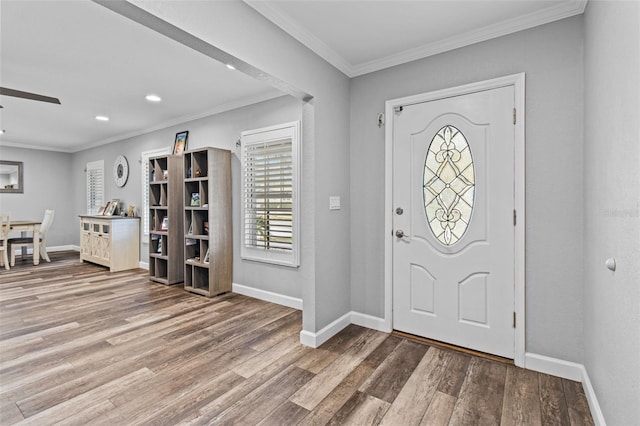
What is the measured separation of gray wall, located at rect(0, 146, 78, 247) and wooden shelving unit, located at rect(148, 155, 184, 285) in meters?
4.78

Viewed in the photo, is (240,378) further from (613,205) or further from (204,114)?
(204,114)

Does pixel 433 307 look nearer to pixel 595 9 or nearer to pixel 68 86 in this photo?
pixel 595 9

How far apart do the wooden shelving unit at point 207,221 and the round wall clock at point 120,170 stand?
2409 mm

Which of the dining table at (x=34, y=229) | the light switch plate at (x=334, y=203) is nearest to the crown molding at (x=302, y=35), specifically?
the light switch plate at (x=334, y=203)

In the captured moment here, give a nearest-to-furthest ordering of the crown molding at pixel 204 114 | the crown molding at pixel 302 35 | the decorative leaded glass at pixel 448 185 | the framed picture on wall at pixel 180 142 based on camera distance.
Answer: the crown molding at pixel 302 35, the decorative leaded glass at pixel 448 185, the crown molding at pixel 204 114, the framed picture on wall at pixel 180 142

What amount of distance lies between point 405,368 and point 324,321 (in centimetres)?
77

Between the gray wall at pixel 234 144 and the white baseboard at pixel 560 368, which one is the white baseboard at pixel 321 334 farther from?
the white baseboard at pixel 560 368

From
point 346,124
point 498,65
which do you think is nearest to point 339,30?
point 346,124

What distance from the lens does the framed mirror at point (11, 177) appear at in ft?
22.8

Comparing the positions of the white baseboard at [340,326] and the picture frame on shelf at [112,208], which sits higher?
the picture frame on shelf at [112,208]

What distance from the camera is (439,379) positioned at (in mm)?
2123

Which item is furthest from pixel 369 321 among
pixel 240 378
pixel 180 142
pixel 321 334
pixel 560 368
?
pixel 180 142

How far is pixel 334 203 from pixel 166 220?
302 cm

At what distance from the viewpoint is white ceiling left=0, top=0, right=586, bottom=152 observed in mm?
2111
